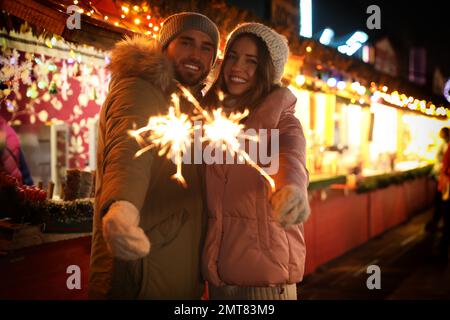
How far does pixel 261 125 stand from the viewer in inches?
98.3

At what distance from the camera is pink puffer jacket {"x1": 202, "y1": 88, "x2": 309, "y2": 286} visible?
2.41 metres

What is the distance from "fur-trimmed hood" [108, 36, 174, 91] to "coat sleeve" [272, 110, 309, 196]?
0.66 meters

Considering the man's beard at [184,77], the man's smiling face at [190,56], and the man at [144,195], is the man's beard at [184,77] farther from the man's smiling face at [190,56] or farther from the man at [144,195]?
the man at [144,195]

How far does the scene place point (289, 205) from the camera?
7.02 ft

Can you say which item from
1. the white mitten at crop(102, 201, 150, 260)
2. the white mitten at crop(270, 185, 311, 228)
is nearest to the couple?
the white mitten at crop(270, 185, 311, 228)

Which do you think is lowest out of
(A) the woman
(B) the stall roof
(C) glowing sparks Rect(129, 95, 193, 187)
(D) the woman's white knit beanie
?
(A) the woman

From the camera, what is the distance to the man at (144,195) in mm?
2123

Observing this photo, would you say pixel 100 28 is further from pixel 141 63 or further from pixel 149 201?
pixel 149 201

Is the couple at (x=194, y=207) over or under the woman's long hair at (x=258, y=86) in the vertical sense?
under

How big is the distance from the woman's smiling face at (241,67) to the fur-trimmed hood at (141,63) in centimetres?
42

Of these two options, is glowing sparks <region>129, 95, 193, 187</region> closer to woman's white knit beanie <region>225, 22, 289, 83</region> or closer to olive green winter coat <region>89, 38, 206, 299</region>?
olive green winter coat <region>89, 38, 206, 299</region>

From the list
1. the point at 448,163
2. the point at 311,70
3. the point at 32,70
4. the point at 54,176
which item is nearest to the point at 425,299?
the point at 448,163

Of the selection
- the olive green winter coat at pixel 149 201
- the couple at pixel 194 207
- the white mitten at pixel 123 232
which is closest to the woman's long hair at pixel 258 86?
the couple at pixel 194 207

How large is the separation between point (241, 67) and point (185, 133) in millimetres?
Result: 556
